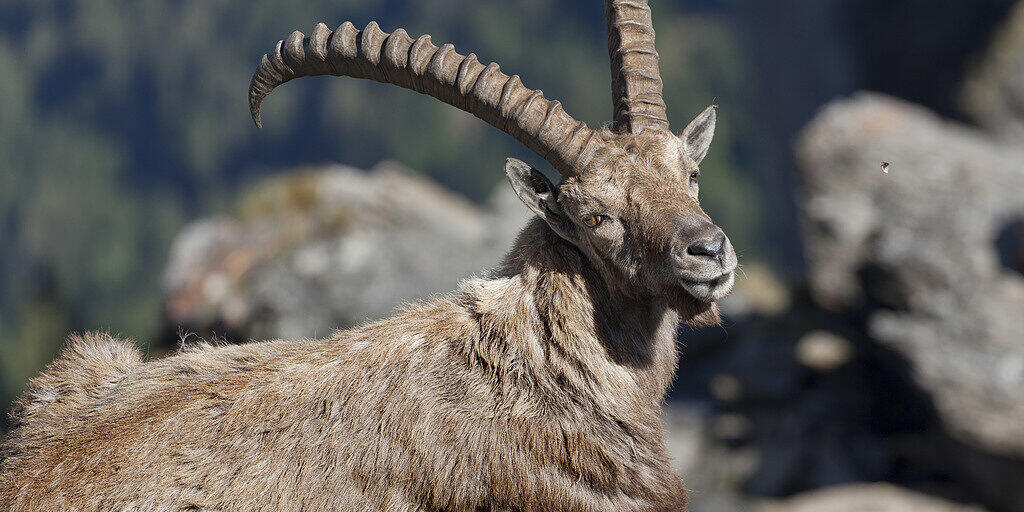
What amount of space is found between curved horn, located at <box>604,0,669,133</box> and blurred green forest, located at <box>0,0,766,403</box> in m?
106

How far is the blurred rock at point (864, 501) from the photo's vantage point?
56.0 feet

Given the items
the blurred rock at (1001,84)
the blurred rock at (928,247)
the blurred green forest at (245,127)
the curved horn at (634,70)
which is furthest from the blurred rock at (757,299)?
the blurred green forest at (245,127)

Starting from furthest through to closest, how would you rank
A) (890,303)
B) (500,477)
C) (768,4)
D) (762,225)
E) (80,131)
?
(80,131)
(762,225)
(768,4)
(890,303)
(500,477)

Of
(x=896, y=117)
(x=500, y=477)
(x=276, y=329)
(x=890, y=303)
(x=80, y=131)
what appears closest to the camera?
(x=500, y=477)

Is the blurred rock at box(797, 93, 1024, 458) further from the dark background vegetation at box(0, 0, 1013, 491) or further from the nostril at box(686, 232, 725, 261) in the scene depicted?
the dark background vegetation at box(0, 0, 1013, 491)

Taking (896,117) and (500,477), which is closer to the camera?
→ (500,477)

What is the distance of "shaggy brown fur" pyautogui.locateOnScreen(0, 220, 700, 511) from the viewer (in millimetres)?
6074

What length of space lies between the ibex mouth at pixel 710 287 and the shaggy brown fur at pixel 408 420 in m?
0.58

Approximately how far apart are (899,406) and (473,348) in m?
15.1

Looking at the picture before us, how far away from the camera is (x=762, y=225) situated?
124m

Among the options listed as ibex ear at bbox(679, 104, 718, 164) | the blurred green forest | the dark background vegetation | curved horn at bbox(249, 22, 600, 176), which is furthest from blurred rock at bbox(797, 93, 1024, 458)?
the blurred green forest

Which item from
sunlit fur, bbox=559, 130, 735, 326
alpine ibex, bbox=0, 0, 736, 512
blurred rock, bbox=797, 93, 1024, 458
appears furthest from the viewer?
blurred rock, bbox=797, 93, 1024, 458

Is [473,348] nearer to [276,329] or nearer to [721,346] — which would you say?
[276,329]

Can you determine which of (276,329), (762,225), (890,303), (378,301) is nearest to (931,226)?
(890,303)
